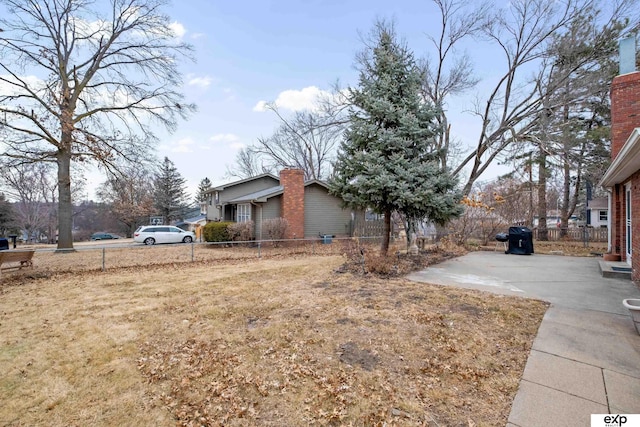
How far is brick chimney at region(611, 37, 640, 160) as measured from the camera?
8.18 metres

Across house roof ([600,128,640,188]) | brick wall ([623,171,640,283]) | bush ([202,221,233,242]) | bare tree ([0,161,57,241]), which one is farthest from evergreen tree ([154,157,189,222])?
brick wall ([623,171,640,283])

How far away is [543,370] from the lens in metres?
3.12

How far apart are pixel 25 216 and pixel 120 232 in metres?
14.2

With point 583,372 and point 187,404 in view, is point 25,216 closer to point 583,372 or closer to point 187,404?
point 187,404

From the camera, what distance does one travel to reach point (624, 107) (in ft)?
27.5

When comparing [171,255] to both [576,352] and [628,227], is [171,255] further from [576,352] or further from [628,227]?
[628,227]

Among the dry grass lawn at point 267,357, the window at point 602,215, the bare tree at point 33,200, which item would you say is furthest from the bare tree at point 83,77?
the window at point 602,215

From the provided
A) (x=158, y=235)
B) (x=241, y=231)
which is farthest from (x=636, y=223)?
(x=158, y=235)

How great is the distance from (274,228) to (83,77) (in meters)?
13.7

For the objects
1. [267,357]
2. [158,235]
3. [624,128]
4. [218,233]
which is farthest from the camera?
[158,235]

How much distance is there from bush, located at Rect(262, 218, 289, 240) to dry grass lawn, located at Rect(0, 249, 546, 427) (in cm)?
893

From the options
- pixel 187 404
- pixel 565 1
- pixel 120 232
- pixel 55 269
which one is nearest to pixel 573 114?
pixel 565 1

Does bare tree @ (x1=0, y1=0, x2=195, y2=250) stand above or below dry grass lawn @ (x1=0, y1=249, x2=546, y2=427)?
above

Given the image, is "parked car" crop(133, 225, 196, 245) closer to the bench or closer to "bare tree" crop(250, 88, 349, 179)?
the bench
